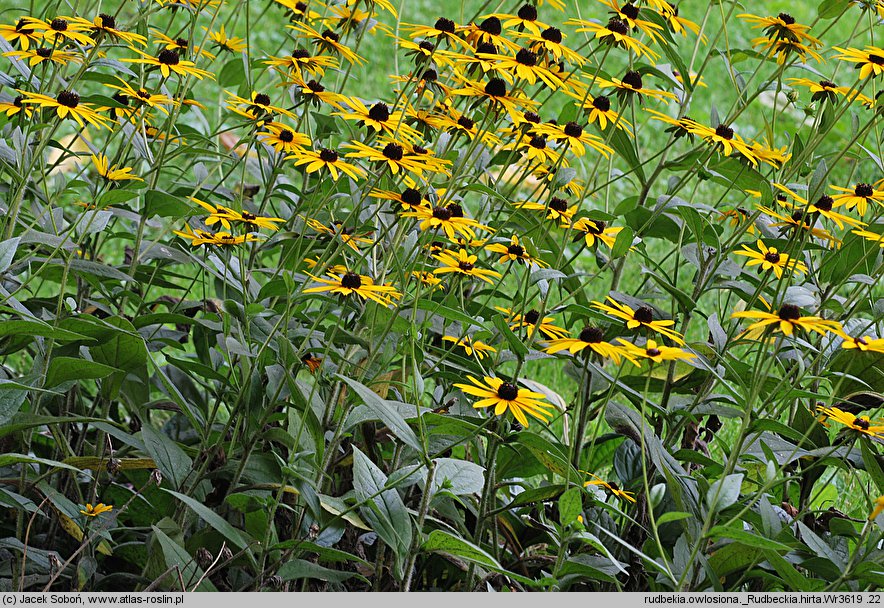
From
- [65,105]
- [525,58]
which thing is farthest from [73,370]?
[525,58]

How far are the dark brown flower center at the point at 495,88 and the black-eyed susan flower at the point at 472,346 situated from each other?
436 millimetres

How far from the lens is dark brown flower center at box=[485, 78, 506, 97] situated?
1659mm

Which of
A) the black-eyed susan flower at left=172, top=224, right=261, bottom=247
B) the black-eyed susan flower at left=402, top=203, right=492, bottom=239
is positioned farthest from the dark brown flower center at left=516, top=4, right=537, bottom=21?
the black-eyed susan flower at left=172, top=224, right=261, bottom=247

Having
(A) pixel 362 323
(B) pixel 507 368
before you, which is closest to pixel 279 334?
(A) pixel 362 323

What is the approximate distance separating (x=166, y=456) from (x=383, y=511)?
1.44 ft

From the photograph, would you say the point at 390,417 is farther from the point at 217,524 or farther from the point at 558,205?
the point at 558,205

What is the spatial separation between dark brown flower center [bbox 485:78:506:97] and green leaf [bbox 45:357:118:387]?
A: 759 millimetres

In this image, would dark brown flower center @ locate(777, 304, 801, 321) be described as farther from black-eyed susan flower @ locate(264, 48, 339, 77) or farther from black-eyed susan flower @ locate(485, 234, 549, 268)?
black-eyed susan flower @ locate(264, 48, 339, 77)

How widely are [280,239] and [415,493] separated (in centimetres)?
59

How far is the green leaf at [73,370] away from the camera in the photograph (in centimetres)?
157

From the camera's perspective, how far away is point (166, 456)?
1.73m
